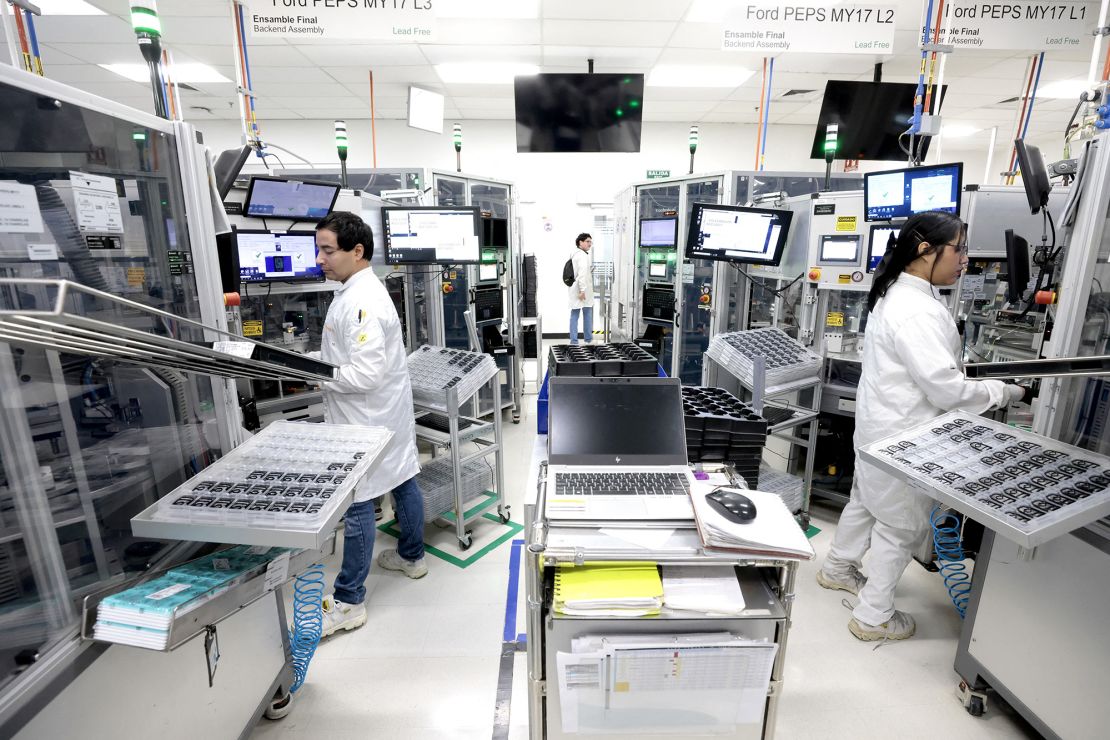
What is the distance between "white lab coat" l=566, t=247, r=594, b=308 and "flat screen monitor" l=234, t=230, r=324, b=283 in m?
4.57

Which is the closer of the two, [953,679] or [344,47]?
[953,679]

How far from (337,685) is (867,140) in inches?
229

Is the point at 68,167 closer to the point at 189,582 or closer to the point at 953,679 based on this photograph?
the point at 189,582

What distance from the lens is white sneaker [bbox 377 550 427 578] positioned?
8.70 feet

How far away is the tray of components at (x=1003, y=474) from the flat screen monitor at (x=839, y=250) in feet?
5.11

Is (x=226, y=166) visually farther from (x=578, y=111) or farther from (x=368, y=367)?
(x=578, y=111)

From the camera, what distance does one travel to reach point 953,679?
2.05m

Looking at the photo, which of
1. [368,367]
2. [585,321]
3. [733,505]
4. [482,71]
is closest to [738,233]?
[368,367]

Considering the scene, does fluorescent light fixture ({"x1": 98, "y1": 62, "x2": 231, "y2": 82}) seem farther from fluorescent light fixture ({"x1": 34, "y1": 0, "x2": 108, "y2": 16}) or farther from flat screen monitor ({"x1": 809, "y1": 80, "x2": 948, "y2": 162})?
flat screen monitor ({"x1": 809, "y1": 80, "x2": 948, "y2": 162})

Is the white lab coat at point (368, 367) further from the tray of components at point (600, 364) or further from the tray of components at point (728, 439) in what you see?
the tray of components at point (728, 439)

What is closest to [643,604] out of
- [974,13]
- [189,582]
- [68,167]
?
[189,582]

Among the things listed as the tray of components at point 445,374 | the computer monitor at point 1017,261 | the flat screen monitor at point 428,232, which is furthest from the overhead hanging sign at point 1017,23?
the tray of components at point 445,374

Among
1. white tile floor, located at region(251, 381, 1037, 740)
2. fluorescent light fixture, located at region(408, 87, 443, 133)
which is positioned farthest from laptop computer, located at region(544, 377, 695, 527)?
fluorescent light fixture, located at region(408, 87, 443, 133)

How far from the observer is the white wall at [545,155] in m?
7.55
